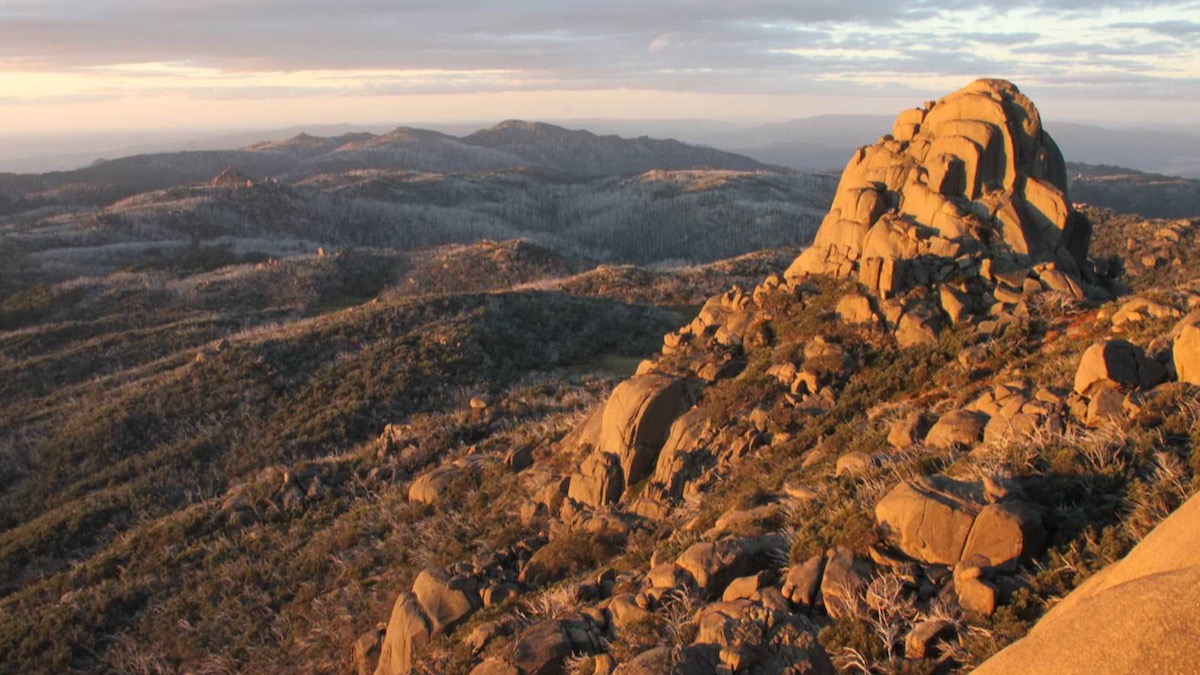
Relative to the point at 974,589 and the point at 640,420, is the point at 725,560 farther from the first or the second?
the point at 640,420

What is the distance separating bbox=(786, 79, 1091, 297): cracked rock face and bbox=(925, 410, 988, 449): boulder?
4.40m

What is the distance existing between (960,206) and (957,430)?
255 inches

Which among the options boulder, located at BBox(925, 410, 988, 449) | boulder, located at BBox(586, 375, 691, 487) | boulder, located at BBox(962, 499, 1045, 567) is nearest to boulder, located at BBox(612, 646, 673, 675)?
boulder, located at BBox(962, 499, 1045, 567)

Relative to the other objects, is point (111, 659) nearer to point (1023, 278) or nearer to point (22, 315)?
point (1023, 278)

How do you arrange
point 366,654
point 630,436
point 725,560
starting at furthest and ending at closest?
point 630,436 < point 366,654 < point 725,560

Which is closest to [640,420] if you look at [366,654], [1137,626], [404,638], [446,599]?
[446,599]

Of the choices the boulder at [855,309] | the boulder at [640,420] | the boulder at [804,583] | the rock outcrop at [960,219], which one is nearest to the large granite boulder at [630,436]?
the boulder at [640,420]

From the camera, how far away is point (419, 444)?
52.5 ft

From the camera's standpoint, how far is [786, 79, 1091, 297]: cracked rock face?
1225 centimetres

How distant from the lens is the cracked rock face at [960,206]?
12.2m

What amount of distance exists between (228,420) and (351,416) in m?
3.47

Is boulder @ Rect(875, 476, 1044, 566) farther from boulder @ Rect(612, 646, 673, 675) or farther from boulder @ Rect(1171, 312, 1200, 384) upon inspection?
boulder @ Rect(1171, 312, 1200, 384)

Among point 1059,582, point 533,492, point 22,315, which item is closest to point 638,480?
point 533,492

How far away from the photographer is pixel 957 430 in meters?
7.78
